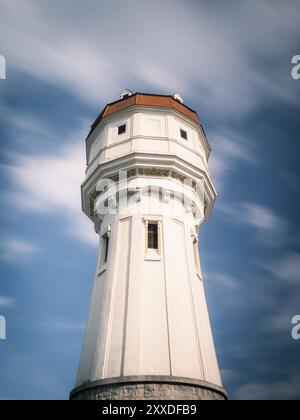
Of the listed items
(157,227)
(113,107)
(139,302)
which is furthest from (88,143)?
(139,302)

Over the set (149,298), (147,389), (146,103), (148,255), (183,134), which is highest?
(146,103)

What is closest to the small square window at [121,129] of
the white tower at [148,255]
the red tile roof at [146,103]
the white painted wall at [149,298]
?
the white tower at [148,255]

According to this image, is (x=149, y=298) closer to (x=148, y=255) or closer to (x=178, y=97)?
(x=148, y=255)

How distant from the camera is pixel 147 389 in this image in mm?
10695

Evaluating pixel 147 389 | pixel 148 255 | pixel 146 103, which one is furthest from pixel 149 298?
pixel 146 103

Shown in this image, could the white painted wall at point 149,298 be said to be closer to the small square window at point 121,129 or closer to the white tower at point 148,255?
the white tower at point 148,255

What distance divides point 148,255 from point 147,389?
5.05 metres

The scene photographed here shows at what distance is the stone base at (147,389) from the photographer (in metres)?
10.6

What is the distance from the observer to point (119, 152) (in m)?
16.9

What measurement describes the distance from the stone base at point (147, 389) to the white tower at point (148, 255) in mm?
30

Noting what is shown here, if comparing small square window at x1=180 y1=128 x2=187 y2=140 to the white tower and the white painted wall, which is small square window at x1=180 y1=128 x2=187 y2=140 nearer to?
the white tower

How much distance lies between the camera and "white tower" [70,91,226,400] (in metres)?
11.4

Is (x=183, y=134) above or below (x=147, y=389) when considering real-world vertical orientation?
above

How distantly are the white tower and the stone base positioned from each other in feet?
0.10
